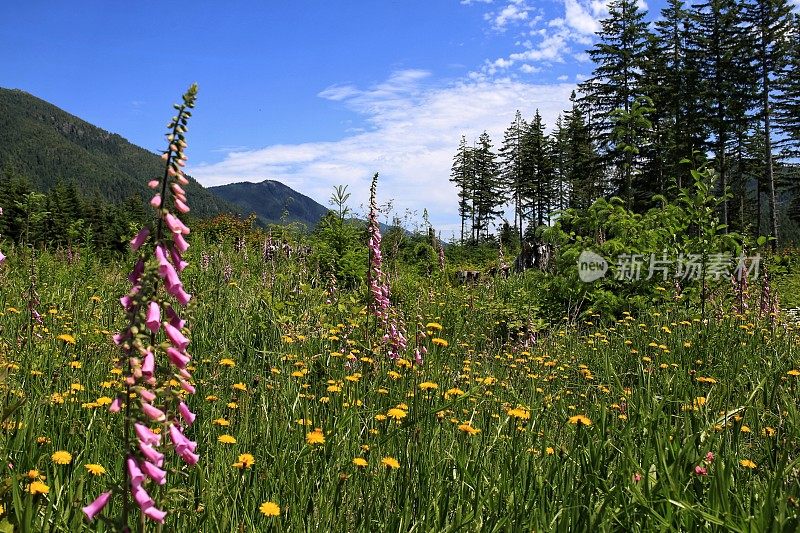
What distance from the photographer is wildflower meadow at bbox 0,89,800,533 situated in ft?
4.57

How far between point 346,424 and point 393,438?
33 cm

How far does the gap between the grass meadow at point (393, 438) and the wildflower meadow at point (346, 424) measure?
0.06 ft

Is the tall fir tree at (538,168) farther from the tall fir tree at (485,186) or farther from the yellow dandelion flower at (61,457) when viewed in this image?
the yellow dandelion flower at (61,457)

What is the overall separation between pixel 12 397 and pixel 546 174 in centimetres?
6176

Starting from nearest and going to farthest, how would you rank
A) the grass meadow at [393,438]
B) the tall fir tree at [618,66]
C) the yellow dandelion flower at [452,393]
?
the grass meadow at [393,438] → the yellow dandelion flower at [452,393] → the tall fir tree at [618,66]

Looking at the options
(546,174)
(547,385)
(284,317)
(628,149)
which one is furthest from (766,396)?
(546,174)

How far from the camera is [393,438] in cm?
292

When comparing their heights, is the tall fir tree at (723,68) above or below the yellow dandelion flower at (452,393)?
above

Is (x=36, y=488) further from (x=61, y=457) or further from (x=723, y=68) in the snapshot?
(x=723, y=68)

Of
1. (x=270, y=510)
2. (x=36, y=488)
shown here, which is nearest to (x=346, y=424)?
(x=270, y=510)

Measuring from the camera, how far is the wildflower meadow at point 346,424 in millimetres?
1392

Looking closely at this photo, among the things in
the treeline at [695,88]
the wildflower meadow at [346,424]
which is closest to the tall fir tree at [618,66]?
the treeline at [695,88]

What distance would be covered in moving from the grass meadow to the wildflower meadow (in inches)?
0.7

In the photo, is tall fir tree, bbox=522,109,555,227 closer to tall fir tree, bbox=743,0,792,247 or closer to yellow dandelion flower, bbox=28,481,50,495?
tall fir tree, bbox=743,0,792,247
